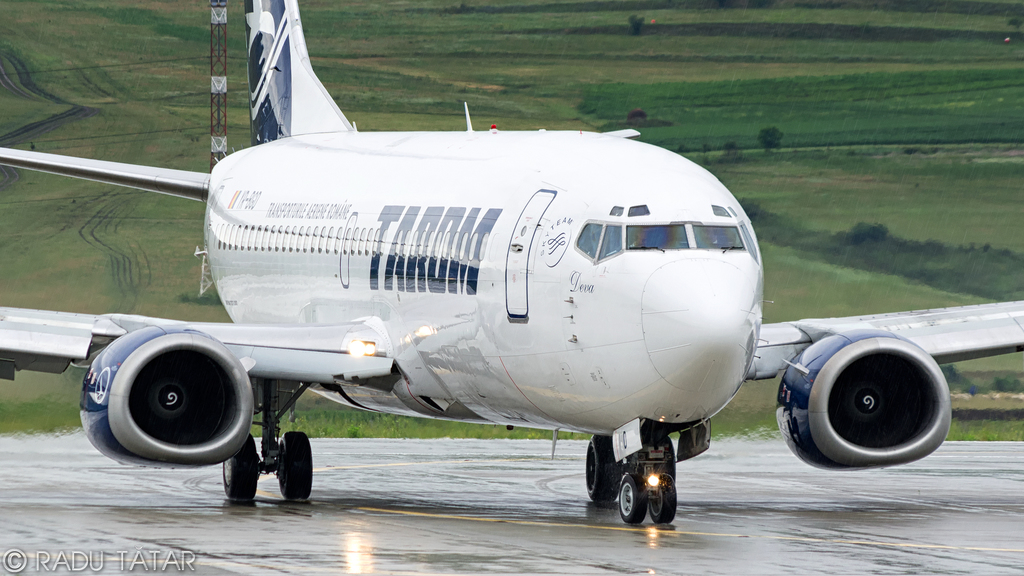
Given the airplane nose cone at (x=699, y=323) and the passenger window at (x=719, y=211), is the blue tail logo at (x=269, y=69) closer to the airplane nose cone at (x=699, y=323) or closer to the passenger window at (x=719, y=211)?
the passenger window at (x=719, y=211)

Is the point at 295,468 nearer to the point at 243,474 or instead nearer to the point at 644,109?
the point at 243,474

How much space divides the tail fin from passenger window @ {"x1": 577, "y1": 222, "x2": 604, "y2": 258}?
1202 centimetres

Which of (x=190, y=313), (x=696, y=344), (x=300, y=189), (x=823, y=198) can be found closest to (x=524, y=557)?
(x=696, y=344)

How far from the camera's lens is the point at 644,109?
78.2m

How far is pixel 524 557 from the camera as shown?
12.6 meters

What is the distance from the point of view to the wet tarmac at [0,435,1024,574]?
12391mm

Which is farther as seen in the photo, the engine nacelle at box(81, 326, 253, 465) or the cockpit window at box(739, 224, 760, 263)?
the engine nacelle at box(81, 326, 253, 465)

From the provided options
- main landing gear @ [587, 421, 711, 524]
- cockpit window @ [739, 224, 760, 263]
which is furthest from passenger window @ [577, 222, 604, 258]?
main landing gear @ [587, 421, 711, 524]

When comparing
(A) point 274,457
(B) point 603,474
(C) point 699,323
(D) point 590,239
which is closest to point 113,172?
(A) point 274,457

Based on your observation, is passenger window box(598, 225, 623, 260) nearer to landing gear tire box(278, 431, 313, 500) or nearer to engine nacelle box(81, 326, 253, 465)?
engine nacelle box(81, 326, 253, 465)

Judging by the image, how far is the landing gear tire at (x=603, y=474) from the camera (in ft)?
62.2

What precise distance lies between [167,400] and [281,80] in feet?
39.4

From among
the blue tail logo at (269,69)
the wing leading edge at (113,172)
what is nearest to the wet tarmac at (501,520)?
the wing leading edge at (113,172)

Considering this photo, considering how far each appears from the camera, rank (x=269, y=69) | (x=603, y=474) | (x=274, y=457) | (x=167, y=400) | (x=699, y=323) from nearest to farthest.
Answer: (x=699, y=323) < (x=167, y=400) < (x=603, y=474) < (x=274, y=457) < (x=269, y=69)
